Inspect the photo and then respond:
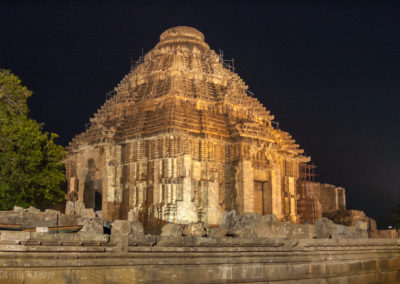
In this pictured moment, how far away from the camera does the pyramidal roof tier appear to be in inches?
1486

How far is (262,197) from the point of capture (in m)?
41.0

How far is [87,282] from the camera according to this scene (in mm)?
10297

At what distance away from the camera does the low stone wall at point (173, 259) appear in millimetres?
9805

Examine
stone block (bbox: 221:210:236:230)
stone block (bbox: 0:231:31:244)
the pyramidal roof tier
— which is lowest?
stone block (bbox: 0:231:31:244)

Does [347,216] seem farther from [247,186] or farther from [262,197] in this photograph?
[247,186]

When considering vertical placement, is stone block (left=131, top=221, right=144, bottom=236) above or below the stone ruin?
above

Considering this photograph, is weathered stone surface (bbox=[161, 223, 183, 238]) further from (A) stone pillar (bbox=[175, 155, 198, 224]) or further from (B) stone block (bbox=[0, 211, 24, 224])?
(A) stone pillar (bbox=[175, 155, 198, 224])

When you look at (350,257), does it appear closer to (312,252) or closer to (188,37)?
(312,252)

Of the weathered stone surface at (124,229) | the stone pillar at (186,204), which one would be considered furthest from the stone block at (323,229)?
the stone pillar at (186,204)

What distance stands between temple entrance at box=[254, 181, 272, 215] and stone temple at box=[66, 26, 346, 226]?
81 mm

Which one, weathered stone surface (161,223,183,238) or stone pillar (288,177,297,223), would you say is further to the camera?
stone pillar (288,177,297,223)

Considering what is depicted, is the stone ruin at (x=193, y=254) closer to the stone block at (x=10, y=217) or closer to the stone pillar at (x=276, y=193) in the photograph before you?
the stone block at (x=10, y=217)

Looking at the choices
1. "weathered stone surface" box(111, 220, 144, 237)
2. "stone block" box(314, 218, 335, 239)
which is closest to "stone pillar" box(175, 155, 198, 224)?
"stone block" box(314, 218, 335, 239)

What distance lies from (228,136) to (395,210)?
32325 millimetres
